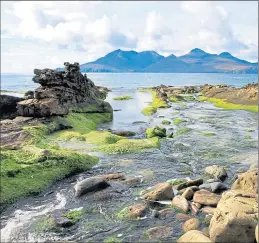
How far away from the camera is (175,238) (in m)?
21.0

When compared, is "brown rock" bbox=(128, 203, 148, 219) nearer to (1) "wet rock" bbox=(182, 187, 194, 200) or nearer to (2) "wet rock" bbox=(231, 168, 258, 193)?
(1) "wet rock" bbox=(182, 187, 194, 200)

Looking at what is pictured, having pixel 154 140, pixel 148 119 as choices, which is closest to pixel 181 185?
Result: pixel 154 140

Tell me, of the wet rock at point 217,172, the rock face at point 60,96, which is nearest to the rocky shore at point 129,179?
the wet rock at point 217,172

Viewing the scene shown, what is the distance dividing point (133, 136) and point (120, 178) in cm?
2382

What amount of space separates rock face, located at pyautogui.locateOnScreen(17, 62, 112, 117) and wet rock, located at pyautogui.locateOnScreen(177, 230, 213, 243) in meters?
42.7

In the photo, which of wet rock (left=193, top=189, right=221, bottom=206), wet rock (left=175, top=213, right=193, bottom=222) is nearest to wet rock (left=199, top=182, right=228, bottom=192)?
wet rock (left=193, top=189, right=221, bottom=206)

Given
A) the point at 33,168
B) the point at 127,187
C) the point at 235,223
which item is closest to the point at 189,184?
the point at 127,187

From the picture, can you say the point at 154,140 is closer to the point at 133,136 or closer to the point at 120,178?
the point at 133,136

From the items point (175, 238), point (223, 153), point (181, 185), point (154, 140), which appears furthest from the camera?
point (154, 140)

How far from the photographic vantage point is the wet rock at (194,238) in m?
19.1

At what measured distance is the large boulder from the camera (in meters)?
19.4

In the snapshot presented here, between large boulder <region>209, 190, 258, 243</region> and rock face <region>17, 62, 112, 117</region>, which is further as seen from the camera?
rock face <region>17, 62, 112, 117</region>

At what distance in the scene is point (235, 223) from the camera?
19.6 meters

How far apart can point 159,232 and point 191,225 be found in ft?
7.21
